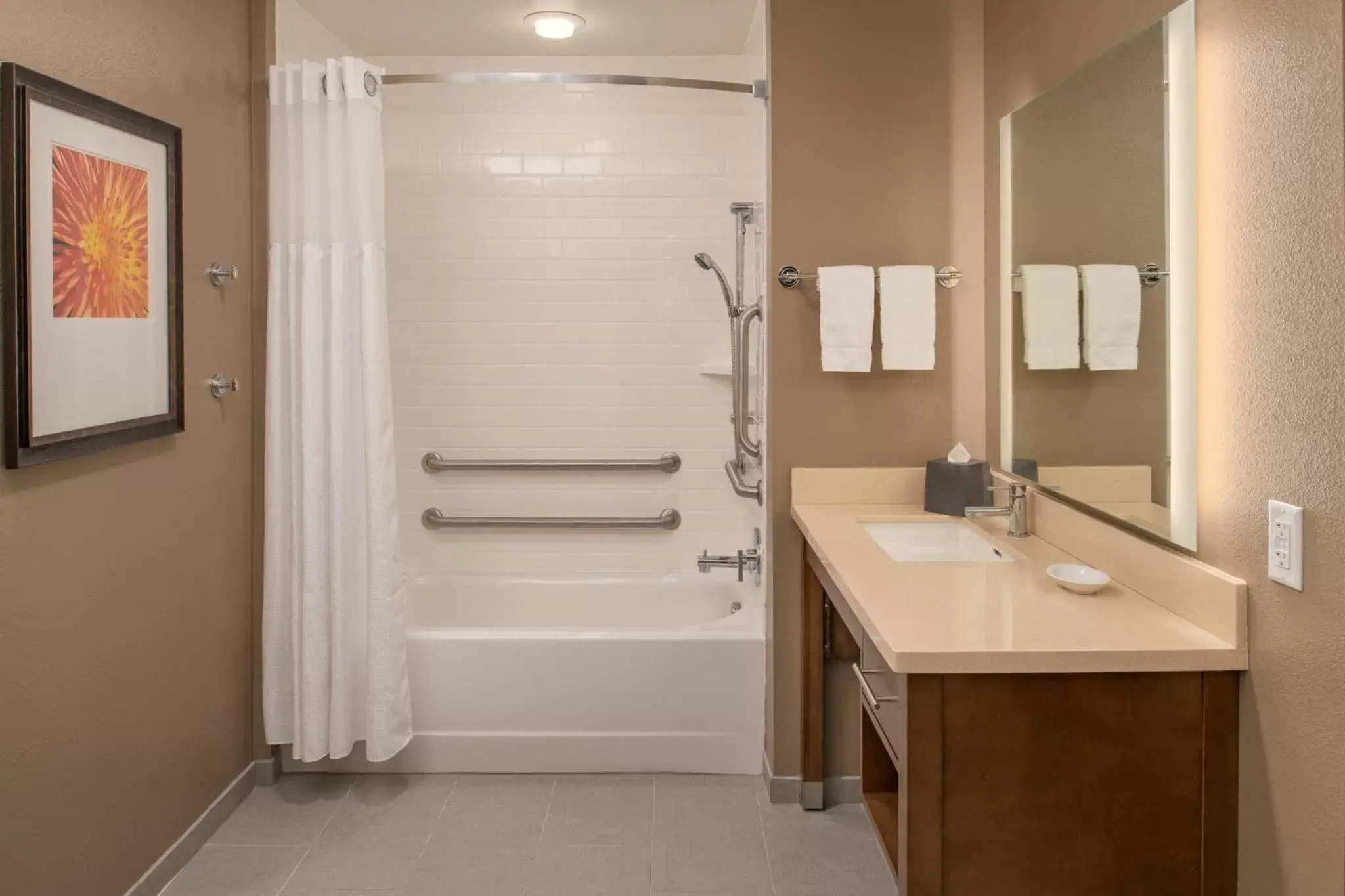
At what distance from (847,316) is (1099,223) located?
81 cm

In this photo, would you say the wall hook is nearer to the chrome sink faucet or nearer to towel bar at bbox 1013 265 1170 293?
the chrome sink faucet

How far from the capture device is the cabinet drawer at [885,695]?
1735mm

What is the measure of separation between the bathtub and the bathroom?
0.5 inches

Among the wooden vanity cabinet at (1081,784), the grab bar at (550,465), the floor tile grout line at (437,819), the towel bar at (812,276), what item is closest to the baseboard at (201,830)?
the floor tile grout line at (437,819)

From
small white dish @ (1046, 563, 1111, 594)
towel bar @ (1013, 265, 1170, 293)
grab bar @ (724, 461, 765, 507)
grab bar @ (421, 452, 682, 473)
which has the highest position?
towel bar @ (1013, 265, 1170, 293)

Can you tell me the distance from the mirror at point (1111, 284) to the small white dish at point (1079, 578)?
0.12m

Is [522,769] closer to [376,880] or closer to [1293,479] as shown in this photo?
[376,880]

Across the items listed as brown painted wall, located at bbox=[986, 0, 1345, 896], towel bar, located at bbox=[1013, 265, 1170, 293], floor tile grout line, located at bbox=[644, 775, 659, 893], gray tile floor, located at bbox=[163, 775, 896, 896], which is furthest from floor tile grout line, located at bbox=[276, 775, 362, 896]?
towel bar, located at bbox=[1013, 265, 1170, 293]

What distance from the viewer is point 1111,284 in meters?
2.10

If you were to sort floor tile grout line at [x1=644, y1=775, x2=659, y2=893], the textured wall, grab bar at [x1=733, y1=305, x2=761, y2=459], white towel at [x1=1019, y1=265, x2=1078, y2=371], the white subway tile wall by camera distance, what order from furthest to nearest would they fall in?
the white subway tile wall < grab bar at [x1=733, y1=305, x2=761, y2=459] < the textured wall < floor tile grout line at [x1=644, y1=775, x2=659, y2=893] < white towel at [x1=1019, y1=265, x2=1078, y2=371]

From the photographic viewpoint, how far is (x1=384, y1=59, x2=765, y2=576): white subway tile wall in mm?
3926

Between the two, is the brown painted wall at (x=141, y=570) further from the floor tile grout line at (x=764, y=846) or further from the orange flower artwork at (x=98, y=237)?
the floor tile grout line at (x=764, y=846)

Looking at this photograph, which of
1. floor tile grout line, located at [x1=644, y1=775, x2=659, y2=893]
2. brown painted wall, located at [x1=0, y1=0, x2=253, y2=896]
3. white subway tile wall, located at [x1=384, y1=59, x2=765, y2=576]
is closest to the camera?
brown painted wall, located at [x1=0, y1=0, x2=253, y2=896]

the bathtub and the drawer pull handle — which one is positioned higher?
the drawer pull handle
